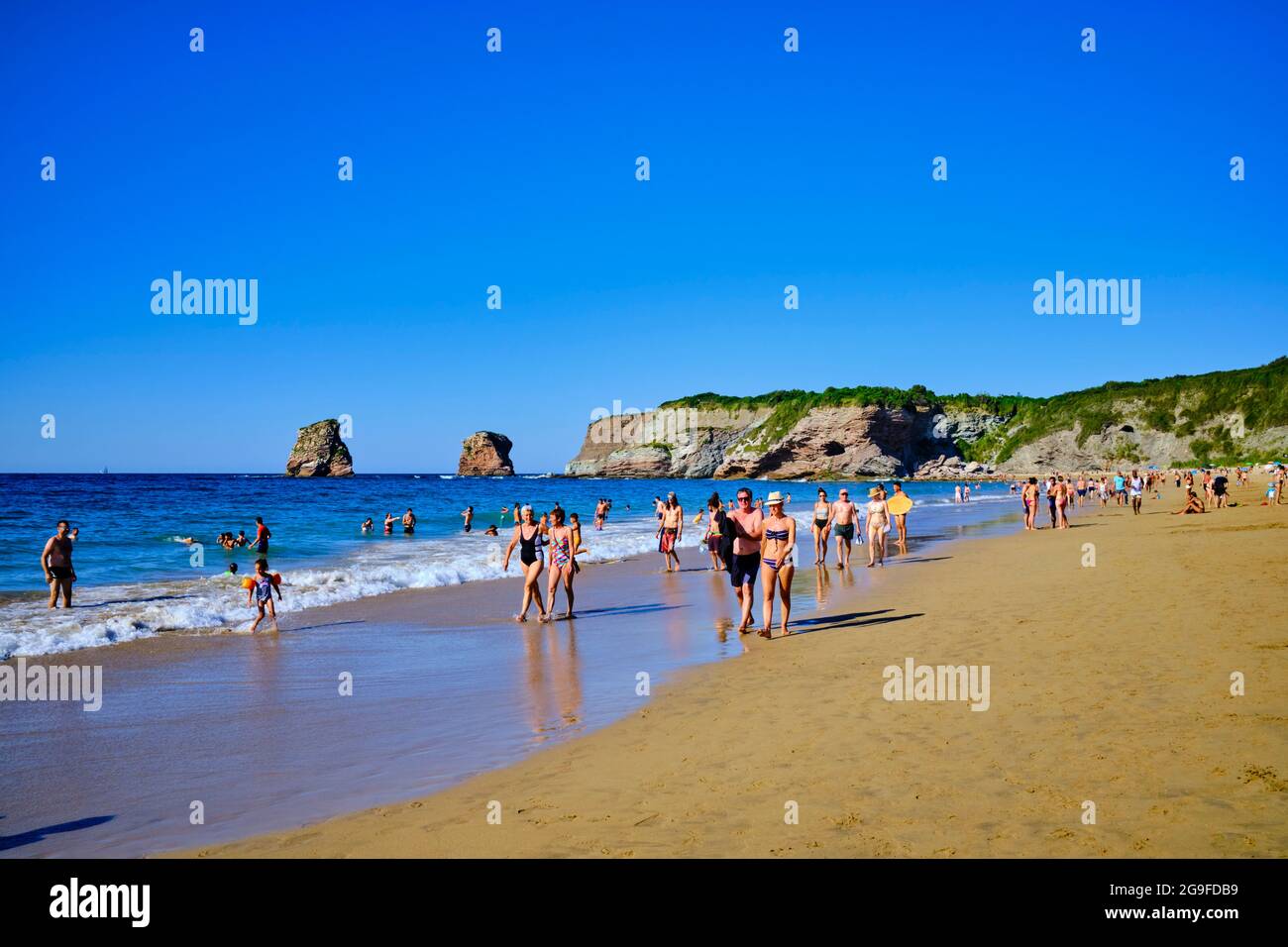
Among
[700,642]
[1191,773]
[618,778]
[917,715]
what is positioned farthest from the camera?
[700,642]

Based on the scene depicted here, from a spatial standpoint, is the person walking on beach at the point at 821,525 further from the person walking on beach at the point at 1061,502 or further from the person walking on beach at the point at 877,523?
the person walking on beach at the point at 1061,502

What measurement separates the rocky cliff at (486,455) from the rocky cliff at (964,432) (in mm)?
28701

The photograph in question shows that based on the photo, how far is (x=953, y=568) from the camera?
17328 mm

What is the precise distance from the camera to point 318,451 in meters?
132

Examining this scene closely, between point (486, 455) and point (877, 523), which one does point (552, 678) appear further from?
point (486, 455)

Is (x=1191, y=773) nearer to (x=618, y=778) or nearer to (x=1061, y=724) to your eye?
(x=1061, y=724)

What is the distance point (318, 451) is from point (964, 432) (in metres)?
99.9

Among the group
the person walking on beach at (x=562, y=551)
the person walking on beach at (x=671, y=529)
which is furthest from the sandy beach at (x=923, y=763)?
A: the person walking on beach at (x=671, y=529)

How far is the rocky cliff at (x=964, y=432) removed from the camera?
292ft

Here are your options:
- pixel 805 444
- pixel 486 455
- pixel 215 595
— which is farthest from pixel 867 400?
pixel 215 595

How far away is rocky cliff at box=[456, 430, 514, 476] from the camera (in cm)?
16125

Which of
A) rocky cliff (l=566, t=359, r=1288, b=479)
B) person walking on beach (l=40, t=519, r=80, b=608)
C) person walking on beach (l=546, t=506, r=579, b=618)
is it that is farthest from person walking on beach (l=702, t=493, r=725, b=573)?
rocky cliff (l=566, t=359, r=1288, b=479)
